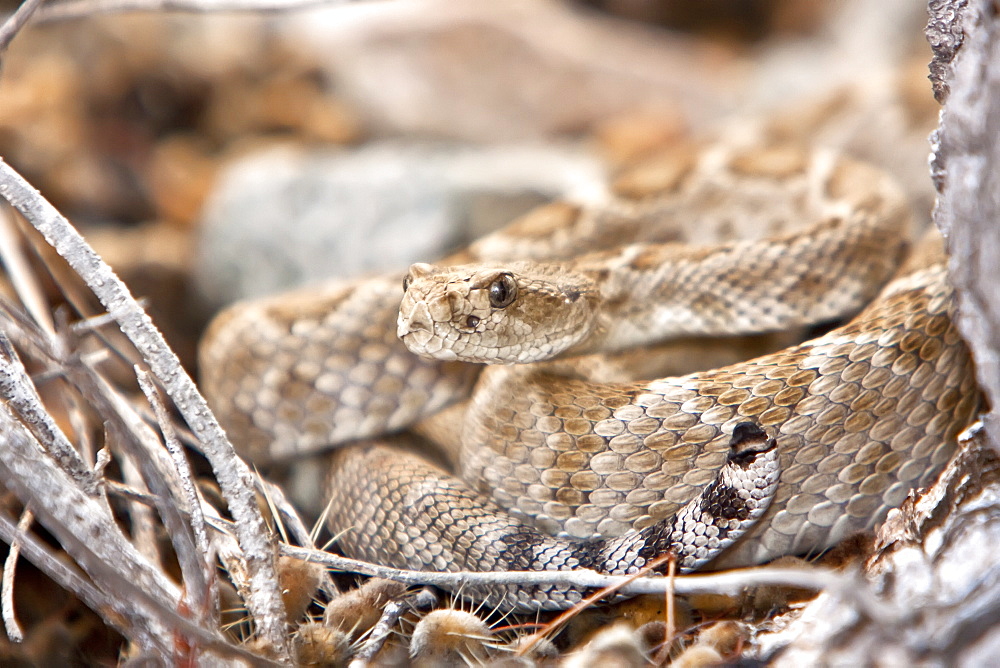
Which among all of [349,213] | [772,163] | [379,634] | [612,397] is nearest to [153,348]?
[379,634]

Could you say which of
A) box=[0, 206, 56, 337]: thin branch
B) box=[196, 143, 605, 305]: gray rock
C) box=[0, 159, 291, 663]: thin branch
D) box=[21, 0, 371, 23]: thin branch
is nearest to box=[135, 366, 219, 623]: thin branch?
box=[0, 159, 291, 663]: thin branch

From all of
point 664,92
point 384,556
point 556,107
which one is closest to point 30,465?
point 384,556

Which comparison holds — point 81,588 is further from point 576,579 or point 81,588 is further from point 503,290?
point 503,290

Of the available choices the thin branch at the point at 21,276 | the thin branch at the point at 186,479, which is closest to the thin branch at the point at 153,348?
the thin branch at the point at 186,479

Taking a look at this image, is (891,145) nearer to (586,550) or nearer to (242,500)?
(586,550)

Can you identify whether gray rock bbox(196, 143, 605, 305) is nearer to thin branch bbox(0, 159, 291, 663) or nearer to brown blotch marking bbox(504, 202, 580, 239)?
brown blotch marking bbox(504, 202, 580, 239)

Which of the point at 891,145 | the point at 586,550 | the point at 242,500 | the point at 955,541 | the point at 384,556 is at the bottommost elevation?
the point at 384,556
